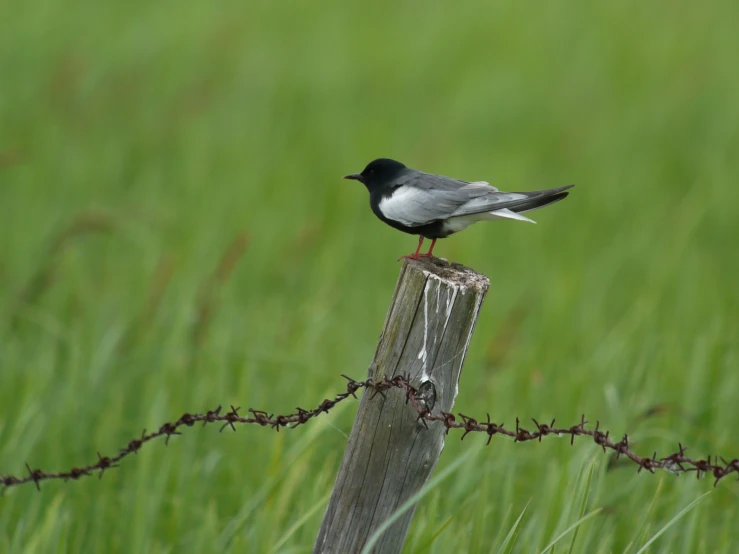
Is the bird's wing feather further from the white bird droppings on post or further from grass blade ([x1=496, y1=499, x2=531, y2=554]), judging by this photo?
grass blade ([x1=496, y1=499, x2=531, y2=554])

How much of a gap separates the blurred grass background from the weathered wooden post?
0.24m

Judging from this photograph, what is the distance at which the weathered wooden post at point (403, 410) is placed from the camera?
2.40 m

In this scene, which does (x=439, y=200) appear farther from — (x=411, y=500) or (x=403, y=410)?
(x=411, y=500)

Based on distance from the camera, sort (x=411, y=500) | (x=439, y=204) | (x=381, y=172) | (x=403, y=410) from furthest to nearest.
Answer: (x=381, y=172) < (x=439, y=204) < (x=403, y=410) < (x=411, y=500)

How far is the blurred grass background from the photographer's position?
139 inches

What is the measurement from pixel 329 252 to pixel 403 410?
431 centimetres

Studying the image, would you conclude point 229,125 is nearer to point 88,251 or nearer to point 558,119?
point 88,251

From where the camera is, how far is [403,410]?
7.91ft

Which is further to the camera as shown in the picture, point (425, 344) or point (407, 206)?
point (407, 206)

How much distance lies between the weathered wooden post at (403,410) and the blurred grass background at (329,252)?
9.6 inches

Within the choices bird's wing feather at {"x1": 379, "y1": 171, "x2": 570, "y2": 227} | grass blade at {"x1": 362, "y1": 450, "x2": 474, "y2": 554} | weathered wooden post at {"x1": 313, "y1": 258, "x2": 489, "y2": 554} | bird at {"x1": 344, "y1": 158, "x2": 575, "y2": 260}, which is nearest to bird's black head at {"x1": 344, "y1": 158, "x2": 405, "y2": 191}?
bird at {"x1": 344, "y1": 158, "x2": 575, "y2": 260}

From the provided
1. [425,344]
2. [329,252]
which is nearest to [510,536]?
[425,344]

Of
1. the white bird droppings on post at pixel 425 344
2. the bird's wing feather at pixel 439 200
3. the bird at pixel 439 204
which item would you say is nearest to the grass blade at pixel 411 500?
the white bird droppings on post at pixel 425 344

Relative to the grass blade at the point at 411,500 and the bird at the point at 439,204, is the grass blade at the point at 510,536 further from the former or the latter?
the bird at the point at 439,204
